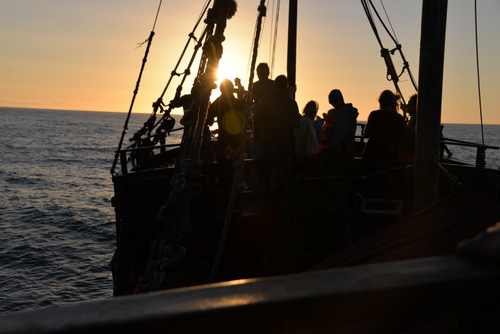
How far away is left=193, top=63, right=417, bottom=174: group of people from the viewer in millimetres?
7832

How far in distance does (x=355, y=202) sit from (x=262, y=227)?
1559 millimetres

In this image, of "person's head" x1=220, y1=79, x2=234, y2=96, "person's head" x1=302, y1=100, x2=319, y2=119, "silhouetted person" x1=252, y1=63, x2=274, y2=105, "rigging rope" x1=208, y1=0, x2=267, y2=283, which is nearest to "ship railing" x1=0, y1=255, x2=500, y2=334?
"rigging rope" x1=208, y1=0, x2=267, y2=283

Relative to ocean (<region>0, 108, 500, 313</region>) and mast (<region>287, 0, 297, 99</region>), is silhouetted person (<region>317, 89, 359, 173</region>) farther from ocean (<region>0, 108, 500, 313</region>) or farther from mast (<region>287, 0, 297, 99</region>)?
ocean (<region>0, 108, 500, 313</region>)

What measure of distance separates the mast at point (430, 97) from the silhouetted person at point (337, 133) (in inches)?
88.9

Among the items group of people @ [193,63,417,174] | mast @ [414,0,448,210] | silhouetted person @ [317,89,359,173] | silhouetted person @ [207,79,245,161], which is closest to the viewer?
mast @ [414,0,448,210]

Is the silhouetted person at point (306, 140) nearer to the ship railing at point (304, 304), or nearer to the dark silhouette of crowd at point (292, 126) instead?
the dark silhouette of crowd at point (292, 126)

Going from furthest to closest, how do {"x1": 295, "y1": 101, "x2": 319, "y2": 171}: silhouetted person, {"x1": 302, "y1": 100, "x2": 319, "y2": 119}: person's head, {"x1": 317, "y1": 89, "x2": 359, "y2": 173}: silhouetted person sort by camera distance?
{"x1": 302, "y1": 100, "x2": 319, "y2": 119}: person's head → {"x1": 295, "y1": 101, "x2": 319, "y2": 171}: silhouetted person → {"x1": 317, "y1": 89, "x2": 359, "y2": 173}: silhouetted person

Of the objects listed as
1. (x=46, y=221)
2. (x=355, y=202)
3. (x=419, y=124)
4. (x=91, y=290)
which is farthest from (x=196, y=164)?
(x=46, y=221)

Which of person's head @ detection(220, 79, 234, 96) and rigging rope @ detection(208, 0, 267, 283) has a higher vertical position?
person's head @ detection(220, 79, 234, 96)

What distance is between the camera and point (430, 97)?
5648 millimetres

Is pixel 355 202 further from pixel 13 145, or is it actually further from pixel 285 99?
pixel 13 145

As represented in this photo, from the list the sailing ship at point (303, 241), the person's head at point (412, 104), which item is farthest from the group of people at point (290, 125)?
the person's head at point (412, 104)

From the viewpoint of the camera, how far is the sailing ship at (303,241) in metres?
1.01

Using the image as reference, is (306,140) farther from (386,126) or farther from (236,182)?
(236,182)
